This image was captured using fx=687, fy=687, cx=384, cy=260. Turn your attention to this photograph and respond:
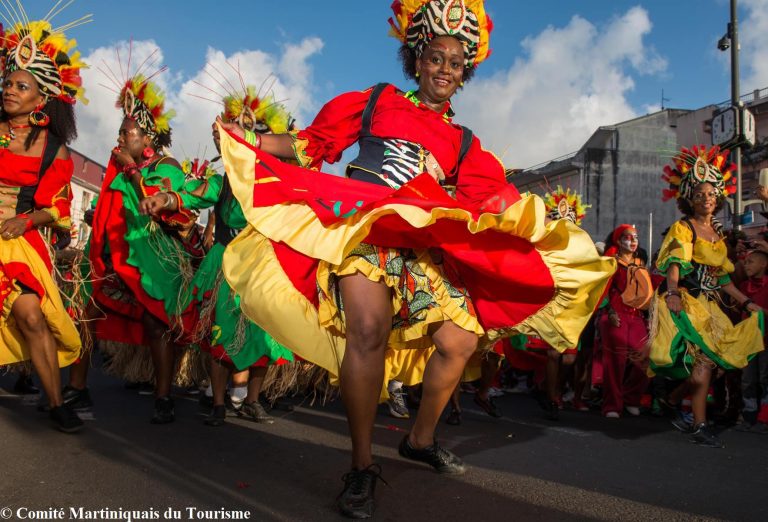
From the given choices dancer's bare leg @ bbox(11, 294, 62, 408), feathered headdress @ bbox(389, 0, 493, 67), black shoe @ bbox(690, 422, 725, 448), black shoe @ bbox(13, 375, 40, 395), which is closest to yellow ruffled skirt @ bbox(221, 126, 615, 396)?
feathered headdress @ bbox(389, 0, 493, 67)

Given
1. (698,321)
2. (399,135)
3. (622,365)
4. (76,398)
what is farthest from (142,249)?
(622,365)

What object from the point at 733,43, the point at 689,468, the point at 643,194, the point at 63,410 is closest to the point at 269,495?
the point at 63,410

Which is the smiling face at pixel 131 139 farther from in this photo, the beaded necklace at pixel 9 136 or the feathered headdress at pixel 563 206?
the feathered headdress at pixel 563 206

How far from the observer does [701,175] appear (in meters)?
5.79

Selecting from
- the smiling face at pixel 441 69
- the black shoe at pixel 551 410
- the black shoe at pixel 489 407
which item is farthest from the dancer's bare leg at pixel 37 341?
the black shoe at pixel 551 410

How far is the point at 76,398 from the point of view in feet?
15.4

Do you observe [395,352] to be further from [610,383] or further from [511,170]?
[610,383]

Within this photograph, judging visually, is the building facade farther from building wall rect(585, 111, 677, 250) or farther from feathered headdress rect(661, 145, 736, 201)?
feathered headdress rect(661, 145, 736, 201)

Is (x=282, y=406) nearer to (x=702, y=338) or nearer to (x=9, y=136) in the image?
(x=9, y=136)

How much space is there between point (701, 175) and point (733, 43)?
7384 millimetres

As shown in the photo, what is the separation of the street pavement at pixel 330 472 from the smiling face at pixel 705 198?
73.5 inches

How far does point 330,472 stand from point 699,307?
11.7 feet

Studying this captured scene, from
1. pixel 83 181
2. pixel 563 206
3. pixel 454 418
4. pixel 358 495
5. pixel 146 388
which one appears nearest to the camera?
pixel 358 495

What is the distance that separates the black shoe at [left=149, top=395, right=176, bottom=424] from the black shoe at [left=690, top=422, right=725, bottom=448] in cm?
375
